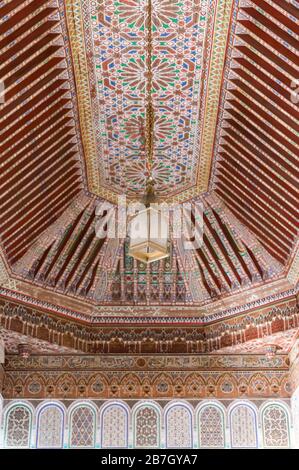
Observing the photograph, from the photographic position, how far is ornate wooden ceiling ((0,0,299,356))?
4910mm

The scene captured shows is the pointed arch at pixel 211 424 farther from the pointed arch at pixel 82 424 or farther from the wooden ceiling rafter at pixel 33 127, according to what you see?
the wooden ceiling rafter at pixel 33 127

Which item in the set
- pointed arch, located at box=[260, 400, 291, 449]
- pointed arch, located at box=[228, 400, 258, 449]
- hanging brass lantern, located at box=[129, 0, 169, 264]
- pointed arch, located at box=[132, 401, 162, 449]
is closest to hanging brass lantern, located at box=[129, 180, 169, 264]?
hanging brass lantern, located at box=[129, 0, 169, 264]

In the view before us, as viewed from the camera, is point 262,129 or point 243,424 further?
point 243,424

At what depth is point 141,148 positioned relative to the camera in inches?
263

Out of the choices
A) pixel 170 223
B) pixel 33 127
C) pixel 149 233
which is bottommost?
pixel 149 233

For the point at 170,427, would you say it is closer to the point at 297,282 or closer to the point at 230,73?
the point at 297,282

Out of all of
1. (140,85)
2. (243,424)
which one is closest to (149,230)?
(140,85)

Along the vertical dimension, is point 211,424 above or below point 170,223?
below

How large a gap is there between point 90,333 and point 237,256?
1911 millimetres

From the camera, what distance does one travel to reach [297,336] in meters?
7.20

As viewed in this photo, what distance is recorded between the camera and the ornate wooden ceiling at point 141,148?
4.91 meters

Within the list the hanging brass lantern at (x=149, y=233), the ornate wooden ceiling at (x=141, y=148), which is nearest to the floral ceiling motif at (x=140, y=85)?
the ornate wooden ceiling at (x=141, y=148)

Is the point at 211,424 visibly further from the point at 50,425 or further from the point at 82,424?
the point at 50,425
